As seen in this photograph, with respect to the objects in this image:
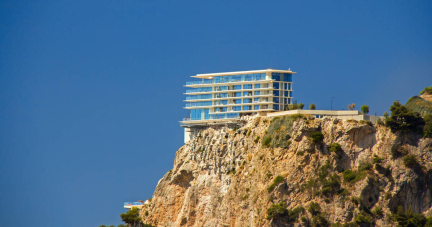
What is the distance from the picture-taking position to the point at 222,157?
454ft

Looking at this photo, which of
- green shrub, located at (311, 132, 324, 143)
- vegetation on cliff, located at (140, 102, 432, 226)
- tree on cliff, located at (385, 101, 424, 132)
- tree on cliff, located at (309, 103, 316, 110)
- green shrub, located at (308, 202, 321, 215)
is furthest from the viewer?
tree on cliff, located at (309, 103, 316, 110)


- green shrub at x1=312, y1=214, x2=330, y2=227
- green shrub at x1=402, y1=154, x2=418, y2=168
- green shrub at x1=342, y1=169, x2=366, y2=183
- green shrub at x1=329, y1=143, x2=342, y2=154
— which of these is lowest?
green shrub at x1=312, y1=214, x2=330, y2=227

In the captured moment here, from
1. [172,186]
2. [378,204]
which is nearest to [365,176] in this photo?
[378,204]

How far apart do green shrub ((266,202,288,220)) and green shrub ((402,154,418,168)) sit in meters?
16.6

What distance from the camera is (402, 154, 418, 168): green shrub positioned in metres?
118

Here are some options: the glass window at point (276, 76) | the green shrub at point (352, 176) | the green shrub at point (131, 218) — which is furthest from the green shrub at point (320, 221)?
the green shrub at point (131, 218)

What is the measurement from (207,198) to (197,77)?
823 inches

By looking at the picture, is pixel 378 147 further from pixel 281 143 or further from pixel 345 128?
pixel 281 143

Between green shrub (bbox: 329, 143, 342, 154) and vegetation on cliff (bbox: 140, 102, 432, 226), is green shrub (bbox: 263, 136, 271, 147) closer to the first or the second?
vegetation on cliff (bbox: 140, 102, 432, 226)

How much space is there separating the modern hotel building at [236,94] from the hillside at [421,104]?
2030 cm

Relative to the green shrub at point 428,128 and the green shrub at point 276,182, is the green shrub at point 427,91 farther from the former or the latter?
the green shrub at point 276,182

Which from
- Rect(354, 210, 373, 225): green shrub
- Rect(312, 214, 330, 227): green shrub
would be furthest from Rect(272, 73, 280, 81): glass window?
Rect(354, 210, 373, 225): green shrub

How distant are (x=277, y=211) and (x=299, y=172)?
621 cm

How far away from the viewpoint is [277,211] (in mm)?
121500
